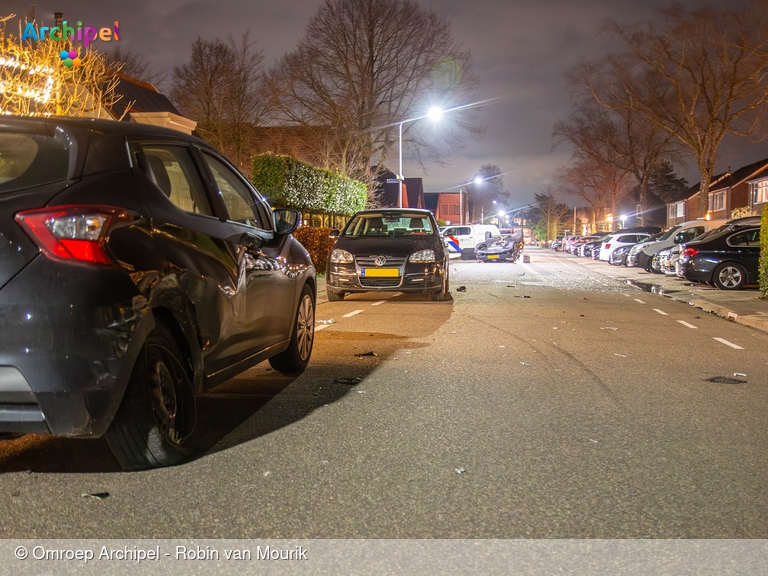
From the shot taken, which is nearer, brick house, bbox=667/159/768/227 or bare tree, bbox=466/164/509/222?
brick house, bbox=667/159/768/227

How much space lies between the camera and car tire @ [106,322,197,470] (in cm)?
407

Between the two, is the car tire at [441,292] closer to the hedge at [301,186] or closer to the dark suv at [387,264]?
the dark suv at [387,264]

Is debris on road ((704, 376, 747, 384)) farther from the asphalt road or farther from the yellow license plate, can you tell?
the yellow license plate

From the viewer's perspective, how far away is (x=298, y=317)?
7.07m

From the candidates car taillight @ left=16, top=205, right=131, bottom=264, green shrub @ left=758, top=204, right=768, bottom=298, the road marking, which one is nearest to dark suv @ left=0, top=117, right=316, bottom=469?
car taillight @ left=16, top=205, right=131, bottom=264

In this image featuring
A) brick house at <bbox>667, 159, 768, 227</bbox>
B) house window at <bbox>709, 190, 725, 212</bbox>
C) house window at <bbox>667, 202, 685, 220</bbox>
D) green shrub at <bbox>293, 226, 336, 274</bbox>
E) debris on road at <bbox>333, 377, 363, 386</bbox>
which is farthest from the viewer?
house window at <bbox>667, 202, 685, 220</bbox>

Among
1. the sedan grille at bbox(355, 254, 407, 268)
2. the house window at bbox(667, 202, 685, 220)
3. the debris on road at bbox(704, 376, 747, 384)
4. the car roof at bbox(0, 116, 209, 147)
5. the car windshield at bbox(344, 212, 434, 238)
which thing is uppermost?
the house window at bbox(667, 202, 685, 220)

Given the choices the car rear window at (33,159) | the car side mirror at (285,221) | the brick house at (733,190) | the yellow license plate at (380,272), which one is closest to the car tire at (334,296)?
the yellow license plate at (380,272)

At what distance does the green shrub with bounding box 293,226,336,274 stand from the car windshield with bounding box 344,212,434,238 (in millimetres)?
6739

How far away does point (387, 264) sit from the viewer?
46.7ft

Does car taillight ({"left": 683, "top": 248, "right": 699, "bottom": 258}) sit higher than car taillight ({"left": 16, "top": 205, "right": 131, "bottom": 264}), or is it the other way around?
car taillight ({"left": 16, "top": 205, "right": 131, "bottom": 264})

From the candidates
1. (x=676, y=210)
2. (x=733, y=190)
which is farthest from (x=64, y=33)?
(x=676, y=210)

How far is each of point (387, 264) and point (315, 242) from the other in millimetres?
9877

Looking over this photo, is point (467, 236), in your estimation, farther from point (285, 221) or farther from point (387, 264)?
point (285, 221)
